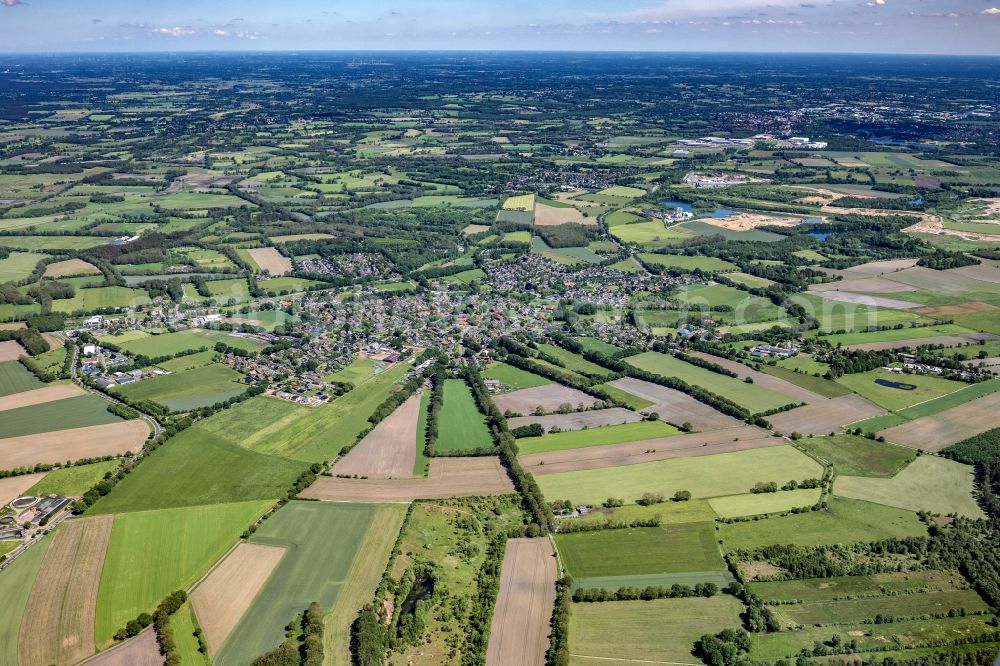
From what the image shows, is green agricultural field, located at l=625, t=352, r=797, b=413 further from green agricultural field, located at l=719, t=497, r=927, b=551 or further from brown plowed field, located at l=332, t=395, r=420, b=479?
brown plowed field, located at l=332, t=395, r=420, b=479

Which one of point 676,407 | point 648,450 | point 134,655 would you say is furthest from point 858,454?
point 134,655

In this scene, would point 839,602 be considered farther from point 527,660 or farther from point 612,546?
point 527,660

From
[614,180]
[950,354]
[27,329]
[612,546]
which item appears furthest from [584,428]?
[614,180]

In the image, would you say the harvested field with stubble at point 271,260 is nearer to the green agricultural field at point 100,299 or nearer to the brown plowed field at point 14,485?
the green agricultural field at point 100,299

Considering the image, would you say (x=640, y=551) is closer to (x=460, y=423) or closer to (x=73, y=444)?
(x=460, y=423)

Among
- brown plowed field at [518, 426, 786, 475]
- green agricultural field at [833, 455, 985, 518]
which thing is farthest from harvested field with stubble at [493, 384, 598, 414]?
green agricultural field at [833, 455, 985, 518]
